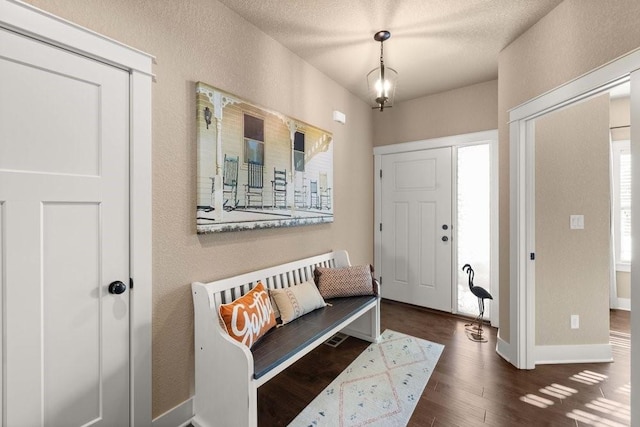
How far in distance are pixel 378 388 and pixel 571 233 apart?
207 centimetres

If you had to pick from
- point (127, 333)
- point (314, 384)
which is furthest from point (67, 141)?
point (314, 384)

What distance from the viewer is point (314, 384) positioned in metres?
2.13

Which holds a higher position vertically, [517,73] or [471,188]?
[517,73]

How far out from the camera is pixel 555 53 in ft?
6.57

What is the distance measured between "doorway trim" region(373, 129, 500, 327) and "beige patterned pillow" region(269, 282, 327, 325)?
6.04ft

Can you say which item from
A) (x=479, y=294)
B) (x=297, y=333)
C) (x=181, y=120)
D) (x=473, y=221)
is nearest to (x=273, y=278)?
(x=297, y=333)

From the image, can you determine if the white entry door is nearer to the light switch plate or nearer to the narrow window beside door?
the narrow window beside door

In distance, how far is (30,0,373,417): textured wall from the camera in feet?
5.19

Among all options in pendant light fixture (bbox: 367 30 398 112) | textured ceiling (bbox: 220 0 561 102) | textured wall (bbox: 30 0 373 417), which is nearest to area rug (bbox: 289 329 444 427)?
textured wall (bbox: 30 0 373 417)

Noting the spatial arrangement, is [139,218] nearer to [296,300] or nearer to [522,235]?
[296,300]

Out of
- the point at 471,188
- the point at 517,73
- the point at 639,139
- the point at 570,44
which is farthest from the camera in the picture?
the point at 471,188

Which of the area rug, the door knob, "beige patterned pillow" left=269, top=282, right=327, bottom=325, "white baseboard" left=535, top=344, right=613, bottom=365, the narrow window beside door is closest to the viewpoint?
the door knob

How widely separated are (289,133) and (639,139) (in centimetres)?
217

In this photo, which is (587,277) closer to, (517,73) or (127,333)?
(517,73)
